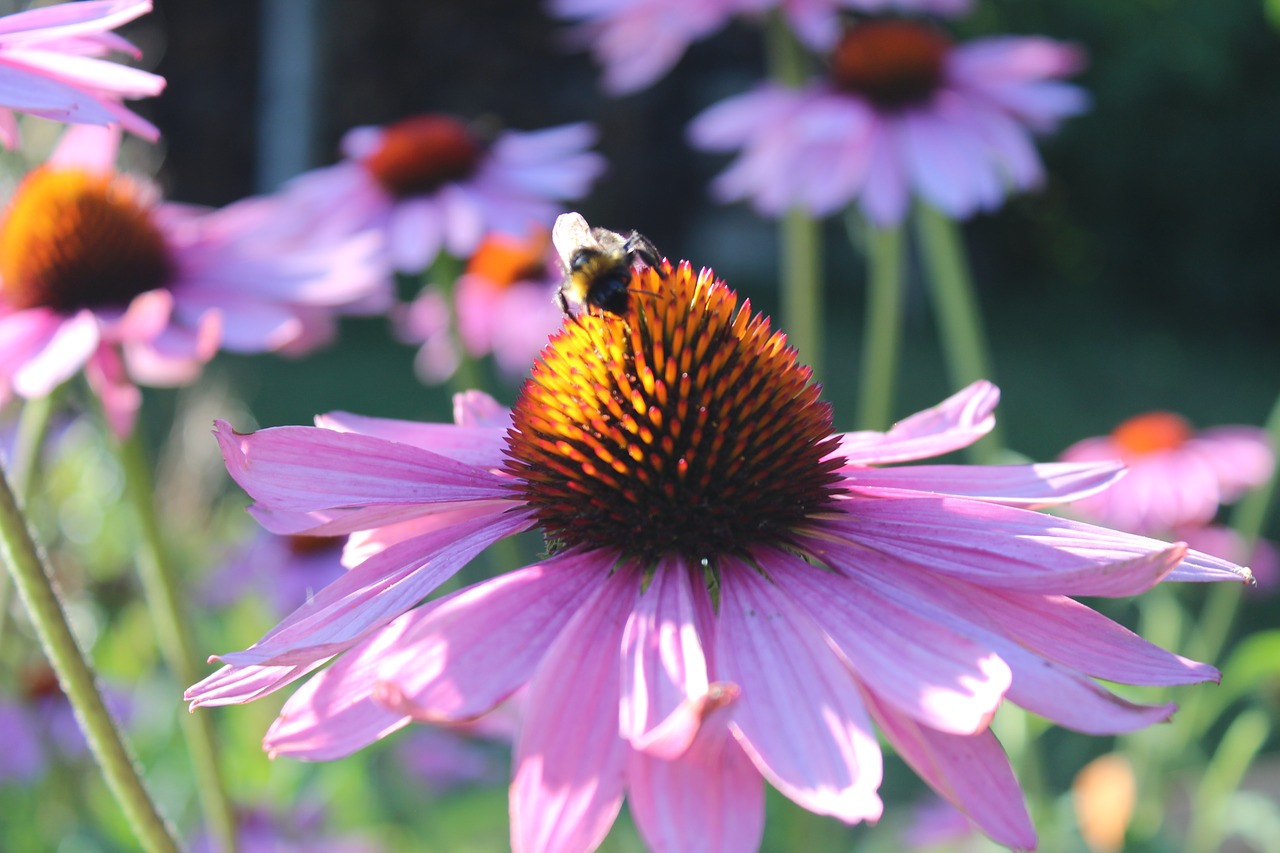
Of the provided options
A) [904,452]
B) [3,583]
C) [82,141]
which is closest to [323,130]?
[82,141]

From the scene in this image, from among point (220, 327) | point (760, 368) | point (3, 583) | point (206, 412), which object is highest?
point (760, 368)

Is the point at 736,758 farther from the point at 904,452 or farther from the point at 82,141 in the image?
the point at 82,141

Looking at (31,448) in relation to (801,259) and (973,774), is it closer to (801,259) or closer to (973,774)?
(973,774)

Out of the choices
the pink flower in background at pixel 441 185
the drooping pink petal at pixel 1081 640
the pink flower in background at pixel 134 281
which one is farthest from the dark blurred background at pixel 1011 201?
the drooping pink petal at pixel 1081 640

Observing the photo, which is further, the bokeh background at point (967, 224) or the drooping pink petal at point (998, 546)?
the bokeh background at point (967, 224)

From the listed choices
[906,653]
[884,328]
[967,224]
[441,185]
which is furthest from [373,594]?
[967,224]

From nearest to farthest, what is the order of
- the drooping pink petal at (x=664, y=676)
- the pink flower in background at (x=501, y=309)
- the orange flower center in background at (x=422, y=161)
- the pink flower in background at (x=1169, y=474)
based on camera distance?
the drooping pink petal at (x=664, y=676), the orange flower center in background at (x=422, y=161), the pink flower in background at (x=1169, y=474), the pink flower in background at (x=501, y=309)

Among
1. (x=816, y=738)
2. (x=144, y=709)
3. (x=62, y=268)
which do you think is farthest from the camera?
(x=144, y=709)

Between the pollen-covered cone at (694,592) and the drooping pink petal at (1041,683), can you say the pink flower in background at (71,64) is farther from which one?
the drooping pink petal at (1041,683)
